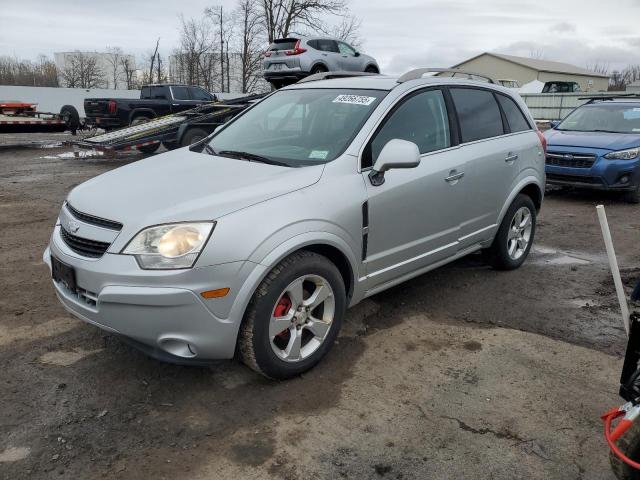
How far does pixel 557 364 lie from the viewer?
3.48 meters

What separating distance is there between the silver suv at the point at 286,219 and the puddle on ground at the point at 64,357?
507mm

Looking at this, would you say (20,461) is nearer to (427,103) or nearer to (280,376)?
(280,376)

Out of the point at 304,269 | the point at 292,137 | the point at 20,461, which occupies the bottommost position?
the point at 20,461

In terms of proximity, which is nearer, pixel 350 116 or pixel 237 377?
pixel 237 377

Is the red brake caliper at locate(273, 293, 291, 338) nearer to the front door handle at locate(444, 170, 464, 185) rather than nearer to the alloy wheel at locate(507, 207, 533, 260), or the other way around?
the front door handle at locate(444, 170, 464, 185)

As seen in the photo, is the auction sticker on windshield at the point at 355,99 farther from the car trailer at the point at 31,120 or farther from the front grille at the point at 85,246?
the car trailer at the point at 31,120

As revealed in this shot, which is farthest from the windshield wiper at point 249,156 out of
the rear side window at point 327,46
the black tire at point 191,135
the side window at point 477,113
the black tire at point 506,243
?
the rear side window at point 327,46

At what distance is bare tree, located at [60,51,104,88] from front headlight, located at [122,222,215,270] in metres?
60.8

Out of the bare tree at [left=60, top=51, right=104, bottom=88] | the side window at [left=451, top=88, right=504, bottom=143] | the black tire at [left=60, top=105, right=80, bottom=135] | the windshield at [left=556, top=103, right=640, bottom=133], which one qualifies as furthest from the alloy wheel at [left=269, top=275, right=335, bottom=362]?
the bare tree at [left=60, top=51, right=104, bottom=88]

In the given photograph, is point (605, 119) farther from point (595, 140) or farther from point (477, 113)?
point (477, 113)

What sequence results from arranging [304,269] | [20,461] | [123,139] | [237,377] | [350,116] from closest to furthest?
[20,461] → [304,269] → [237,377] → [350,116] → [123,139]

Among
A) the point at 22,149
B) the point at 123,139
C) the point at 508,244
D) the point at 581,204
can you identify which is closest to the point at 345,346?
the point at 508,244

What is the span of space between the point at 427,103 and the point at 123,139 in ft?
27.1

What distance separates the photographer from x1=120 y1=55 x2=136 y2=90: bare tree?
55688 millimetres
